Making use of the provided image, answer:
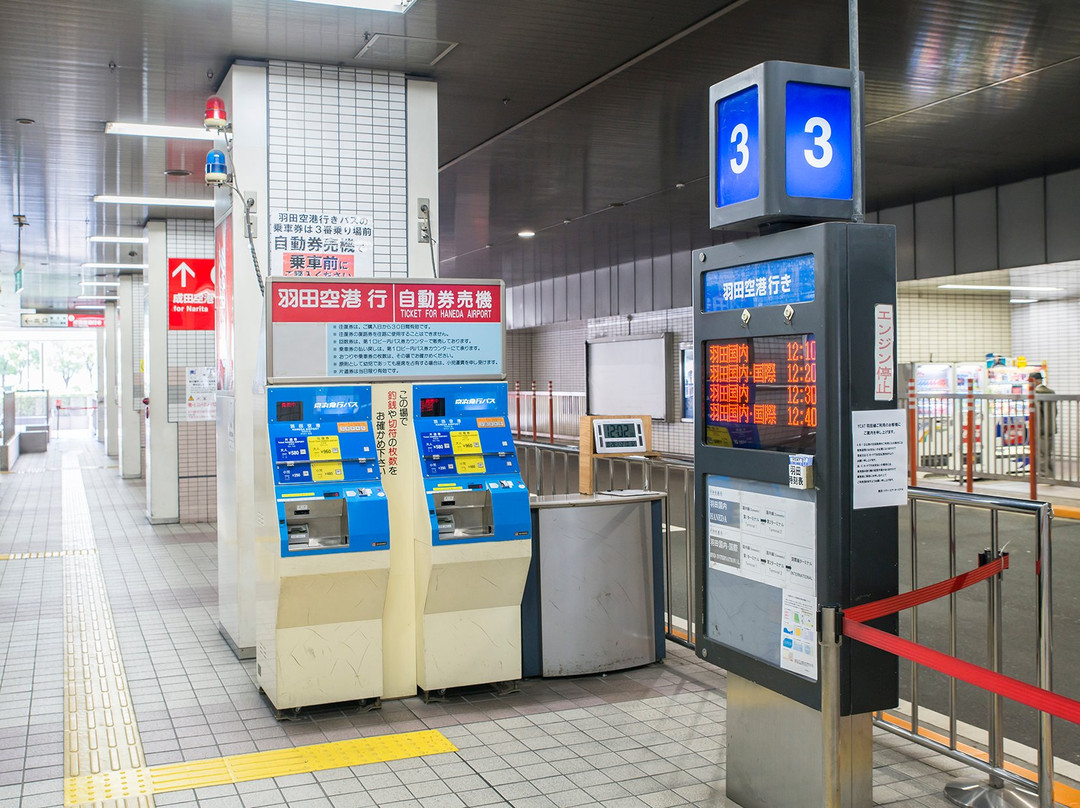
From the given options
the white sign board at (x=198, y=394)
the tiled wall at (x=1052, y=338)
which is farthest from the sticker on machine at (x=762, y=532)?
the tiled wall at (x=1052, y=338)

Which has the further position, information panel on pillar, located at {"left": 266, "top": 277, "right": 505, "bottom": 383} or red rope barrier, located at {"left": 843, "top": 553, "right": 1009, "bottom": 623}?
information panel on pillar, located at {"left": 266, "top": 277, "right": 505, "bottom": 383}

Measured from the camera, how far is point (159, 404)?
11.2 m

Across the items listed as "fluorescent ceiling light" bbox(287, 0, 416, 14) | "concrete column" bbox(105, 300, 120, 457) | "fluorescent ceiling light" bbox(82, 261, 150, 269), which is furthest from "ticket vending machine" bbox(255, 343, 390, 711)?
"concrete column" bbox(105, 300, 120, 457)

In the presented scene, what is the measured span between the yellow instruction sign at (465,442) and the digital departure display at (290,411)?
2.49 feet

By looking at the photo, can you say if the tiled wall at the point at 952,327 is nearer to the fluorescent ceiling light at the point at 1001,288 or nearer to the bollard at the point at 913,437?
the fluorescent ceiling light at the point at 1001,288

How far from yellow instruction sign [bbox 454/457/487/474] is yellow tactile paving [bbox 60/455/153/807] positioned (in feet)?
6.26

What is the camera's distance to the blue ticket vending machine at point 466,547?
4.59m

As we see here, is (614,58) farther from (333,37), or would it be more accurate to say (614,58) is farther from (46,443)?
(46,443)

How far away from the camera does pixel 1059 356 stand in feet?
54.3

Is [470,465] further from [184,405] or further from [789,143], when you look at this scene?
[184,405]

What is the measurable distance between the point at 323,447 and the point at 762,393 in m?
2.19

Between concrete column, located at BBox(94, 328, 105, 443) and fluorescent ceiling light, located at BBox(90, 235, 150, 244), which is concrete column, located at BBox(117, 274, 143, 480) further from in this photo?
concrete column, located at BBox(94, 328, 105, 443)

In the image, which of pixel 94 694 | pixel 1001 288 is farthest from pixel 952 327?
pixel 94 694

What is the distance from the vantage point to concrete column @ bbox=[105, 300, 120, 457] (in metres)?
20.6
